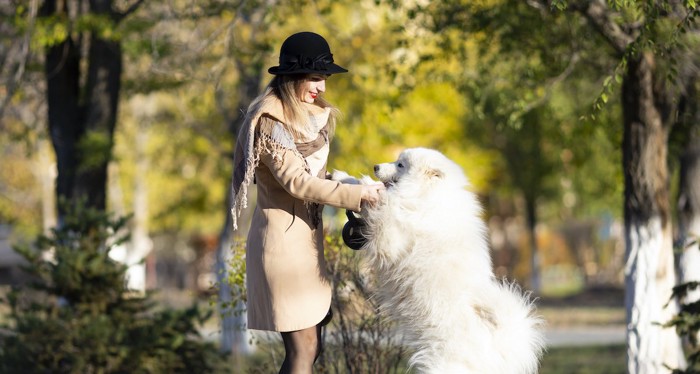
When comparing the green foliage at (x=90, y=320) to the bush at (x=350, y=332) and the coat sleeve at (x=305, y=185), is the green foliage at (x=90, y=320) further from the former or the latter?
the coat sleeve at (x=305, y=185)

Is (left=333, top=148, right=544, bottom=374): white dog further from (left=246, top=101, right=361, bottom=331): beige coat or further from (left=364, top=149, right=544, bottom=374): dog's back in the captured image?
(left=246, top=101, right=361, bottom=331): beige coat

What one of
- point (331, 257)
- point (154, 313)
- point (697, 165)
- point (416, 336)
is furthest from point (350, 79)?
point (416, 336)

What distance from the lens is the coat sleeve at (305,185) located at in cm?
491

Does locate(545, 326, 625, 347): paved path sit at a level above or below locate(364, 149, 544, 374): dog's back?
above

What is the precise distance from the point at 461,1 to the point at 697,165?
182 inches

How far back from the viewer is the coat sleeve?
16.1ft

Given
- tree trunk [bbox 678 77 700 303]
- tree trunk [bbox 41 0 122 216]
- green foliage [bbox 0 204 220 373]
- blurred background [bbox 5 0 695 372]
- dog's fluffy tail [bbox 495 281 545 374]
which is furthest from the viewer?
tree trunk [bbox 678 77 700 303]

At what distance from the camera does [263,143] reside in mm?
4961

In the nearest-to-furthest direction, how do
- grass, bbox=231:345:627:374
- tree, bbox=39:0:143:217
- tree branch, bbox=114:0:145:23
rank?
tree branch, bbox=114:0:145:23
tree, bbox=39:0:143:217
grass, bbox=231:345:627:374

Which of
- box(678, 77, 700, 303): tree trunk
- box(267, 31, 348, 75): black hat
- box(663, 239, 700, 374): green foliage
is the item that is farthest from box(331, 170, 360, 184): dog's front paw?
box(678, 77, 700, 303): tree trunk

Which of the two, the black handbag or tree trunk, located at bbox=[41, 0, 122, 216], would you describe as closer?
the black handbag

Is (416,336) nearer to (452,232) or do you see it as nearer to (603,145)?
(452,232)

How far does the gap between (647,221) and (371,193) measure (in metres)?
4.01

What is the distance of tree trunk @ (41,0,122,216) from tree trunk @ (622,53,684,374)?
528cm
